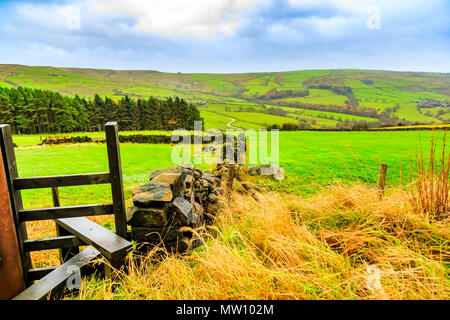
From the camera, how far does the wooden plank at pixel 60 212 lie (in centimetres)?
268

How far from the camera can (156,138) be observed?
26016mm

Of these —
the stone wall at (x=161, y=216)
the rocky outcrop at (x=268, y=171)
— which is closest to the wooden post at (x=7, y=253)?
the stone wall at (x=161, y=216)

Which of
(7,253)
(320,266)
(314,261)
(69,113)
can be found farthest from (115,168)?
(69,113)

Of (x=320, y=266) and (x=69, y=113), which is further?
(x=69, y=113)

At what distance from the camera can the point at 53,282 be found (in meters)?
2.36

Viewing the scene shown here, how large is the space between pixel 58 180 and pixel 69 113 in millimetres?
45226

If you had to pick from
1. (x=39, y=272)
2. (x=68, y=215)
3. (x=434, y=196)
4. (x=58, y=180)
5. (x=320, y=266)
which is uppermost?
(x=58, y=180)

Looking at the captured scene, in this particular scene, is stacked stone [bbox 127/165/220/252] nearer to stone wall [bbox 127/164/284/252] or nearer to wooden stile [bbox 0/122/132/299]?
stone wall [bbox 127/164/284/252]

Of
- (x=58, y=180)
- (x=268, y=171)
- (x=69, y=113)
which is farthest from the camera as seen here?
(x=69, y=113)

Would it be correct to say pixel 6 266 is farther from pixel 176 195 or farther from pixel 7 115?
pixel 7 115

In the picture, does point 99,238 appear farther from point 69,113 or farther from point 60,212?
point 69,113

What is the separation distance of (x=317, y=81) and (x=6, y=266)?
602ft

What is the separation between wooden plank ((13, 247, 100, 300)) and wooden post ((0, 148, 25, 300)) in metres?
0.28
